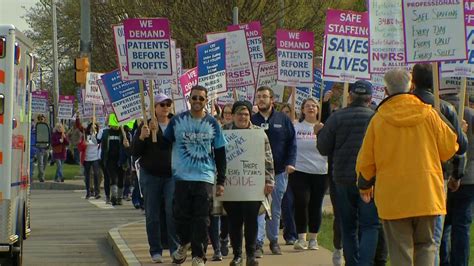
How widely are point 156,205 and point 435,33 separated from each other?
442 cm

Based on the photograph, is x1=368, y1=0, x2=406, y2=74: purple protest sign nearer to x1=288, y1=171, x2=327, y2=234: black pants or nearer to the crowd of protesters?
the crowd of protesters

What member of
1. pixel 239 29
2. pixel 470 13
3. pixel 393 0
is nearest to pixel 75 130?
pixel 239 29

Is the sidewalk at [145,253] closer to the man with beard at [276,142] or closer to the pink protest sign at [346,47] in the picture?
the man with beard at [276,142]

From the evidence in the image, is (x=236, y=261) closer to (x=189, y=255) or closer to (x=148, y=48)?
(x=189, y=255)

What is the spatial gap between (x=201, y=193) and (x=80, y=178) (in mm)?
28718

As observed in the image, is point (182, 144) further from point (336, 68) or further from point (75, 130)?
point (75, 130)

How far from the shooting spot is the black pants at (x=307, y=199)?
1495cm

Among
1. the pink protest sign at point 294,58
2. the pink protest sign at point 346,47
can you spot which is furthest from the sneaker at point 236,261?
the pink protest sign at point 294,58

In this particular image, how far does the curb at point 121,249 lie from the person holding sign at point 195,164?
149 centimetres

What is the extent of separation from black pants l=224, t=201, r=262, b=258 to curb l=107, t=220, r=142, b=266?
4.94 ft

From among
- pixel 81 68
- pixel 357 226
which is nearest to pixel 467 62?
pixel 357 226

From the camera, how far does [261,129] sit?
13000 mm

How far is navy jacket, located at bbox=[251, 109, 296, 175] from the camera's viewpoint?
14.3 meters

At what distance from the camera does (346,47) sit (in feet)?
47.6
